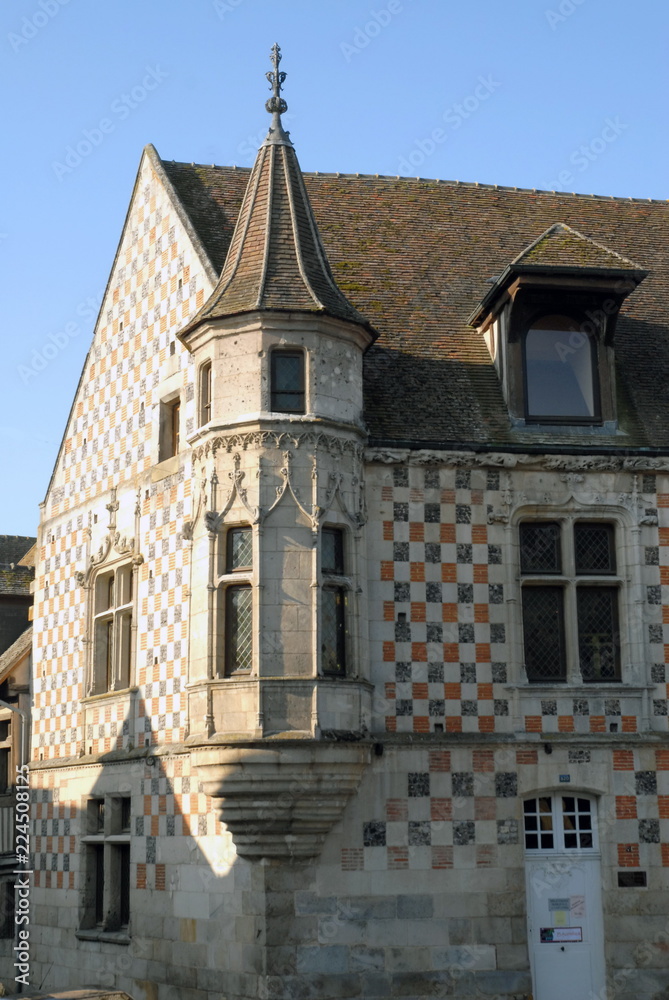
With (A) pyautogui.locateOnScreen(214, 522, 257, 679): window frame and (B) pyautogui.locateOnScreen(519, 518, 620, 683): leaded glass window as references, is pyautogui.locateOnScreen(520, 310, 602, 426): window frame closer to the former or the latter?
(B) pyautogui.locateOnScreen(519, 518, 620, 683): leaded glass window

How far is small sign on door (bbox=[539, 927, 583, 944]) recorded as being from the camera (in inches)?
706

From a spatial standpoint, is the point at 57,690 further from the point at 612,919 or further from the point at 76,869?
the point at 612,919

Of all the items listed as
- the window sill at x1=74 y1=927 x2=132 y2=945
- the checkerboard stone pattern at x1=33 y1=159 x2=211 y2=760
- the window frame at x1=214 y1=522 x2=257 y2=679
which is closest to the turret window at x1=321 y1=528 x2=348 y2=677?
the window frame at x1=214 y1=522 x2=257 y2=679

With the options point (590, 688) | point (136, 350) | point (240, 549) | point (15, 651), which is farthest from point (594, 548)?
point (15, 651)

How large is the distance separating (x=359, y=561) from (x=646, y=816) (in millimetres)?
Result: 5336

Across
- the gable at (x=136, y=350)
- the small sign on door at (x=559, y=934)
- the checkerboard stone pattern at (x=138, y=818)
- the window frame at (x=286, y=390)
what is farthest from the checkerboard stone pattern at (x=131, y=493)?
the small sign on door at (x=559, y=934)

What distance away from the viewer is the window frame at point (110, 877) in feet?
68.3

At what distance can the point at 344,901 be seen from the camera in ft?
57.3

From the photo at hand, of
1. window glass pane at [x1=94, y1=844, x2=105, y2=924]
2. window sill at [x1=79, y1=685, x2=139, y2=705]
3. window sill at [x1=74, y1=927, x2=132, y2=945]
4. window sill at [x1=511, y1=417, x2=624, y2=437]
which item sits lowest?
window sill at [x1=74, y1=927, x2=132, y2=945]

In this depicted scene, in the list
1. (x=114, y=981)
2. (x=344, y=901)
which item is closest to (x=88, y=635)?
(x=114, y=981)

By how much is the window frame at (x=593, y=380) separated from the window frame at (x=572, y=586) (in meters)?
1.51

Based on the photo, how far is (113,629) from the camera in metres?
22.1

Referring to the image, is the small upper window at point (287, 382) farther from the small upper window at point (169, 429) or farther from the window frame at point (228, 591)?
the small upper window at point (169, 429)

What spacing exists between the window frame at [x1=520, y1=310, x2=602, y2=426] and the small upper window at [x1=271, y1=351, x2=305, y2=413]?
3.64 meters
